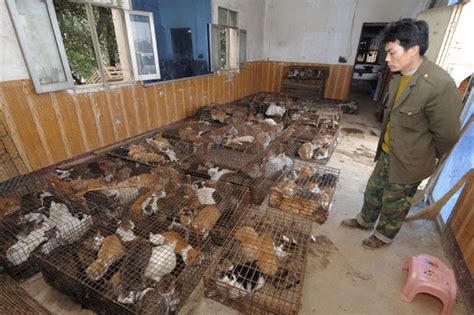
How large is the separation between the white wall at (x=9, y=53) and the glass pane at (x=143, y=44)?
1.34 meters

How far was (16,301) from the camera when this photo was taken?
1445 mm

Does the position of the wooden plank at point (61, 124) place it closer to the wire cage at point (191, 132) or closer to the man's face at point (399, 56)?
the wire cage at point (191, 132)

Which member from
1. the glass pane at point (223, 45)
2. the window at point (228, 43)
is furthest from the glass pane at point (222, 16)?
the glass pane at point (223, 45)

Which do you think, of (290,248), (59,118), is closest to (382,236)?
(290,248)

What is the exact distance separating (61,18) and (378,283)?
4.07 metres

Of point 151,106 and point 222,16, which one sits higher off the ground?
point 222,16

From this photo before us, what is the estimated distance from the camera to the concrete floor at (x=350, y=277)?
5.21 ft

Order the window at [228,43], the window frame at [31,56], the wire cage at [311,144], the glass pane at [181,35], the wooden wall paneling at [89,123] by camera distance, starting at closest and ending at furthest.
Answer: the window frame at [31,56] → the wooden wall paneling at [89,123] → the glass pane at [181,35] → the wire cage at [311,144] → the window at [228,43]

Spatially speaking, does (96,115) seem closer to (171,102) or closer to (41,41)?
(41,41)

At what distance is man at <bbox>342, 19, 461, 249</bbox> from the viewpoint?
148cm

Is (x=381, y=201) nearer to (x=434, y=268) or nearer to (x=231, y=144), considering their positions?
(x=434, y=268)

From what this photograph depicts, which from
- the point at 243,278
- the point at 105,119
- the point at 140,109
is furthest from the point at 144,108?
the point at 243,278

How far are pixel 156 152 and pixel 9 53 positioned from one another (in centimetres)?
169

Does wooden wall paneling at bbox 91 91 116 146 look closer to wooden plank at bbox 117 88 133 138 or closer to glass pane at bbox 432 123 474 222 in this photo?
wooden plank at bbox 117 88 133 138
